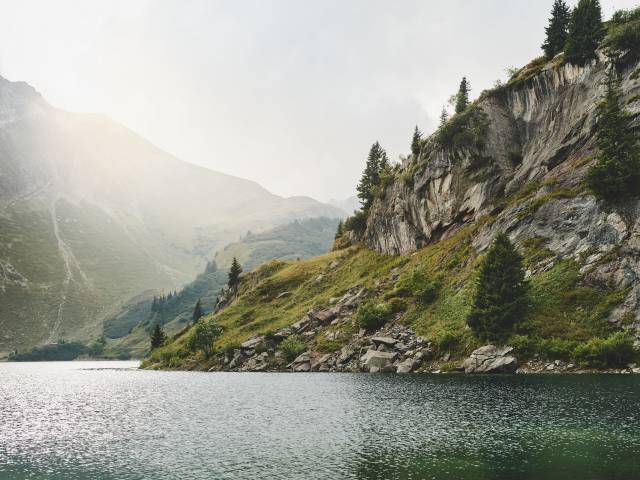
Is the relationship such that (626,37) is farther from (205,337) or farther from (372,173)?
(205,337)

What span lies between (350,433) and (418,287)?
71.4m

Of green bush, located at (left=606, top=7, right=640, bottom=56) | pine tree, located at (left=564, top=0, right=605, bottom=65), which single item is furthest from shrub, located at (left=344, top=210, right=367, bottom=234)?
green bush, located at (left=606, top=7, right=640, bottom=56)

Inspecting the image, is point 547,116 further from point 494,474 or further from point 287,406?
point 494,474

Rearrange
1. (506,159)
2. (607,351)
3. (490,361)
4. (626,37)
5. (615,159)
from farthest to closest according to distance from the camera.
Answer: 1. (506,159)
2. (626,37)
3. (615,159)
4. (490,361)
5. (607,351)

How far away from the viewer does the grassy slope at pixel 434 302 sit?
72250 millimetres

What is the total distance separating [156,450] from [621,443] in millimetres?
33256

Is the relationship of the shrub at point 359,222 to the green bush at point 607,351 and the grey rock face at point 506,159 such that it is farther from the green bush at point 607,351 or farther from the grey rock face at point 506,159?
the green bush at point 607,351

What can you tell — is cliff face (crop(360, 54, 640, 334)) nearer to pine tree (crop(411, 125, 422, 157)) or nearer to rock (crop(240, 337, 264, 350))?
pine tree (crop(411, 125, 422, 157))

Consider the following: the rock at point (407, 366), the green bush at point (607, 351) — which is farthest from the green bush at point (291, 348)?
the green bush at point (607, 351)

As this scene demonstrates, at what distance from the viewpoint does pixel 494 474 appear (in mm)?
26500

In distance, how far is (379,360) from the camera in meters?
87.6

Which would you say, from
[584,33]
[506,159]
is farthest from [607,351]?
[584,33]

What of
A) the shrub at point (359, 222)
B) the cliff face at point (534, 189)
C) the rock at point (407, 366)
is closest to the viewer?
the cliff face at point (534, 189)

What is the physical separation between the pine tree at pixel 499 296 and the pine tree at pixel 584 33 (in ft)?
187
